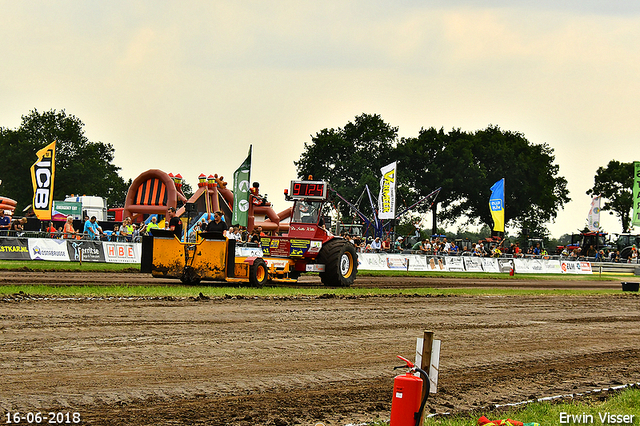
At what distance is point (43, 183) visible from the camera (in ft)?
91.7

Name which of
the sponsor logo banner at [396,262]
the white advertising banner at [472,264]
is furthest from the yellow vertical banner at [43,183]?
the white advertising banner at [472,264]

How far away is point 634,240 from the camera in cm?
5259

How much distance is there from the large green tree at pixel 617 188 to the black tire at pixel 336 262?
2396 inches

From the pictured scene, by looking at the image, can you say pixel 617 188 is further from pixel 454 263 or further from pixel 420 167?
pixel 454 263

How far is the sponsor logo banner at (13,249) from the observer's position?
23952 millimetres

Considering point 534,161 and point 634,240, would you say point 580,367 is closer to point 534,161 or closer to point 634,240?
point 634,240

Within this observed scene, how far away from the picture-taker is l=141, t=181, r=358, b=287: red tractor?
16.3 m

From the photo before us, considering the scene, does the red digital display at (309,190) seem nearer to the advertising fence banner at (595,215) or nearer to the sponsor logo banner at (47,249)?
the sponsor logo banner at (47,249)

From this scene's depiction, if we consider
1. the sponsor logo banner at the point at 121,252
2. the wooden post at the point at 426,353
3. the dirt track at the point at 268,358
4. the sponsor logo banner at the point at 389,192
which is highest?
the sponsor logo banner at the point at 389,192

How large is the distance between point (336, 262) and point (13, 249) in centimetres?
1237

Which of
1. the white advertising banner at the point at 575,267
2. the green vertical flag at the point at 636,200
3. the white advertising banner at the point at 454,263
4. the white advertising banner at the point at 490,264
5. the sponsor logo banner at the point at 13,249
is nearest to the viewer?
the sponsor logo banner at the point at 13,249

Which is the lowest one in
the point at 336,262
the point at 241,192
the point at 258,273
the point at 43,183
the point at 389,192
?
the point at 258,273

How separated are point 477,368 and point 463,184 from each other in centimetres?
6489

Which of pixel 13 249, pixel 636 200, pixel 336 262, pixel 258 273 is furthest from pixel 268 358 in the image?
pixel 636 200
